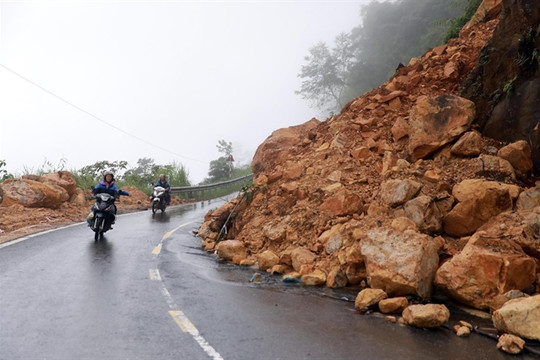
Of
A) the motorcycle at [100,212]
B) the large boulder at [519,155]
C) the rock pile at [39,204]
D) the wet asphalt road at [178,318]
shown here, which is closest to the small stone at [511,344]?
the wet asphalt road at [178,318]

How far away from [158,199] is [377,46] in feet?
120

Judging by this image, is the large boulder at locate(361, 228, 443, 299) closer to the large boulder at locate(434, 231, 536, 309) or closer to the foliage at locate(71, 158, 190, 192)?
the large boulder at locate(434, 231, 536, 309)

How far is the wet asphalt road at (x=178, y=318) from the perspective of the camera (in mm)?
4410

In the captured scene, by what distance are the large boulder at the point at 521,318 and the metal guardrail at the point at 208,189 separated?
73.5 feet

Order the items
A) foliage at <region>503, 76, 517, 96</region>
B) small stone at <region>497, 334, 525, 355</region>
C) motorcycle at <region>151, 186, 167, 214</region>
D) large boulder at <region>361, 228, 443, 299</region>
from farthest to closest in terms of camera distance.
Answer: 1. motorcycle at <region>151, 186, 167, 214</region>
2. foliage at <region>503, 76, 517, 96</region>
3. large boulder at <region>361, 228, 443, 299</region>
4. small stone at <region>497, 334, 525, 355</region>

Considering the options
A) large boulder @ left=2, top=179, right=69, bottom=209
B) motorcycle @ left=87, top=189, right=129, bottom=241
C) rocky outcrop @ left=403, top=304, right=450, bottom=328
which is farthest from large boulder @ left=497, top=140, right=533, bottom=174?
large boulder @ left=2, top=179, right=69, bottom=209

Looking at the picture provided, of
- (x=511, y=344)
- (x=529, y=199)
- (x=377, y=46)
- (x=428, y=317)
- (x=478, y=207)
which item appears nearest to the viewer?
(x=511, y=344)

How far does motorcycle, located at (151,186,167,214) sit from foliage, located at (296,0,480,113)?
25.9 meters

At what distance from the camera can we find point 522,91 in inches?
340

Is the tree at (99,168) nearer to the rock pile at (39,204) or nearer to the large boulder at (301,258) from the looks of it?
the rock pile at (39,204)

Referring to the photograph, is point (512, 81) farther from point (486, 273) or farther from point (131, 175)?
point (131, 175)

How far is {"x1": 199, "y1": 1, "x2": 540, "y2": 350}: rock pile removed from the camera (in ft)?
20.2

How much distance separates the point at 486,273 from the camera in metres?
5.80

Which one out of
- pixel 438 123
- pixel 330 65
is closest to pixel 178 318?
pixel 438 123
